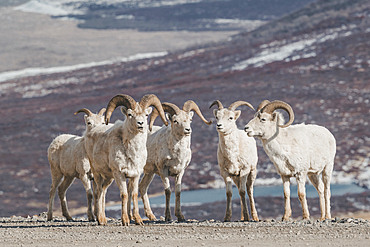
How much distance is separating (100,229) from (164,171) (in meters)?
2.93

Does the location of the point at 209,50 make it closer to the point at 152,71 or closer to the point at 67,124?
the point at 152,71

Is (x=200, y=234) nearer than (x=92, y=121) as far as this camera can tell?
Yes

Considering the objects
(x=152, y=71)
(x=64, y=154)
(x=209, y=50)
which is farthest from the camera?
(x=209, y=50)

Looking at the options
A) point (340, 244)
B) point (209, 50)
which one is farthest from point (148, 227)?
point (209, 50)

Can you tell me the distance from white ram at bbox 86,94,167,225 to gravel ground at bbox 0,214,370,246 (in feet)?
2.72

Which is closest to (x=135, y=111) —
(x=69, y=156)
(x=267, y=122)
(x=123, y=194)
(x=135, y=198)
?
(x=123, y=194)

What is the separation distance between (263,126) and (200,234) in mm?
4176

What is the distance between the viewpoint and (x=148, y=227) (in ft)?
46.5

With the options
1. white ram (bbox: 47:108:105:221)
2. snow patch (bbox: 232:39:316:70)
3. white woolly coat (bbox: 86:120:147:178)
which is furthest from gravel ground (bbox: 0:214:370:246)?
snow patch (bbox: 232:39:316:70)

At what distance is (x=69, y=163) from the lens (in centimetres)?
1742

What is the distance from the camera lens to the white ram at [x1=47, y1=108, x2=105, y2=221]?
17.0 meters

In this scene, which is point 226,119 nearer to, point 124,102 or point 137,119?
point 137,119

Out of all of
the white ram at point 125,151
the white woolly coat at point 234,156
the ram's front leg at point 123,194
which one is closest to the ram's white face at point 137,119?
the white ram at point 125,151

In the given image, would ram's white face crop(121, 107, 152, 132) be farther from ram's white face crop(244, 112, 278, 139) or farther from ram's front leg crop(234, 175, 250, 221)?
ram's front leg crop(234, 175, 250, 221)
